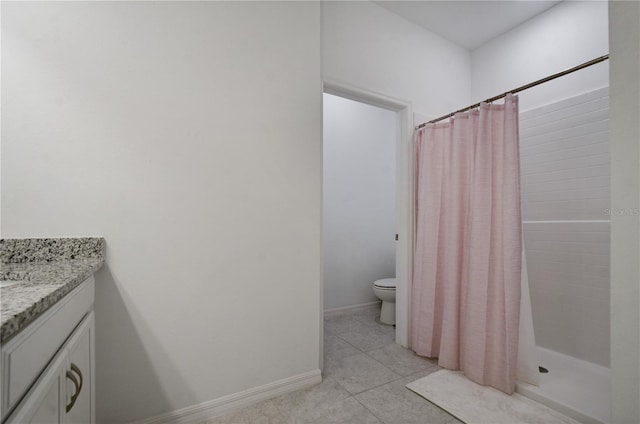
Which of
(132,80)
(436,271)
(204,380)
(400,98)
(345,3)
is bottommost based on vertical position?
(204,380)

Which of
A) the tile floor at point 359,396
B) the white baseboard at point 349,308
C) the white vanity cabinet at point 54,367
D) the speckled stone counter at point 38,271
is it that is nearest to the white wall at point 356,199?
the white baseboard at point 349,308

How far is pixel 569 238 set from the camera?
2.29 meters

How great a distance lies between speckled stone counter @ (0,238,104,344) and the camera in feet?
2.07

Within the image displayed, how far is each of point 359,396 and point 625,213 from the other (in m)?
1.58

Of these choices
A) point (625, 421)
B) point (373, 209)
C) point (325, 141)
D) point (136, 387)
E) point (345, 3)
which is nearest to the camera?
point (625, 421)

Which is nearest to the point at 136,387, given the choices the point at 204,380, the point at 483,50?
the point at 204,380

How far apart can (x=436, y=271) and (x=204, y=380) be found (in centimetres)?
171

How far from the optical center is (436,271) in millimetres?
2330

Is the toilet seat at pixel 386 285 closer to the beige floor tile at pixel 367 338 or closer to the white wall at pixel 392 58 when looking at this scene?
the beige floor tile at pixel 367 338

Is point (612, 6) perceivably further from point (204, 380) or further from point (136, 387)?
point (136, 387)

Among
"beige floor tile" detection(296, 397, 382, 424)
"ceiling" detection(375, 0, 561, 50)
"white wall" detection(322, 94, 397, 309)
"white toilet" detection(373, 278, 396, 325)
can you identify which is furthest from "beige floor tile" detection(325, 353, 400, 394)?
"ceiling" detection(375, 0, 561, 50)

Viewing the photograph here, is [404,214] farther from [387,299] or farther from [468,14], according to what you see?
[468,14]

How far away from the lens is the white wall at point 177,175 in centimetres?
136

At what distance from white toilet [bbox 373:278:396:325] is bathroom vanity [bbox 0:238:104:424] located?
2.38 m
